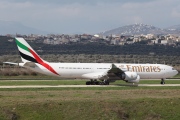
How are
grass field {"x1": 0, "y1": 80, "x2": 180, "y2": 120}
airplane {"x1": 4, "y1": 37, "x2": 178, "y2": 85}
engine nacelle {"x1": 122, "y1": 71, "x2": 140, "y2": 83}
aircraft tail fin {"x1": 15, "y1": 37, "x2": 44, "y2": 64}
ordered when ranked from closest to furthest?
grass field {"x1": 0, "y1": 80, "x2": 180, "y2": 120} → engine nacelle {"x1": 122, "y1": 71, "x2": 140, "y2": 83} → airplane {"x1": 4, "y1": 37, "x2": 178, "y2": 85} → aircraft tail fin {"x1": 15, "y1": 37, "x2": 44, "y2": 64}

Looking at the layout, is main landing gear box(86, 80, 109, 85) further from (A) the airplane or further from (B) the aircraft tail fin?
(B) the aircraft tail fin

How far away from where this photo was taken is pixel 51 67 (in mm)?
53781

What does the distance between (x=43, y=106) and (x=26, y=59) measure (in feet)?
90.8

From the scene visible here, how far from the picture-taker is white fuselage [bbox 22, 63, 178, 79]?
54.2 metres

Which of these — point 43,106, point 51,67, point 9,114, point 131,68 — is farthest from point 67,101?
point 131,68

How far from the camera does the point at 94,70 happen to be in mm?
56219

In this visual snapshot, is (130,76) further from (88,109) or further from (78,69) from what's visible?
(88,109)

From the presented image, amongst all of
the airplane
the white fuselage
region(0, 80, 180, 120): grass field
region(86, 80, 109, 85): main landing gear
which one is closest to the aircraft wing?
the airplane

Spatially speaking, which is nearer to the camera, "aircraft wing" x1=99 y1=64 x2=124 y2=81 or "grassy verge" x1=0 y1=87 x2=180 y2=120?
"grassy verge" x1=0 y1=87 x2=180 y2=120

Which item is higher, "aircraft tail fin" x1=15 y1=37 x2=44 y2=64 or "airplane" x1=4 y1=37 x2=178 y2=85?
"aircraft tail fin" x1=15 y1=37 x2=44 y2=64

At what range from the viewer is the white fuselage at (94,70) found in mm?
54250

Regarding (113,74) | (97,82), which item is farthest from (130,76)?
(97,82)

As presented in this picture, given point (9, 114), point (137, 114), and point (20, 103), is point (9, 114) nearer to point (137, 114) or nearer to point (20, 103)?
point (20, 103)

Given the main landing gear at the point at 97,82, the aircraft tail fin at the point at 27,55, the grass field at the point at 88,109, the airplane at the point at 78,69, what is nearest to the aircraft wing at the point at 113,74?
the airplane at the point at 78,69
